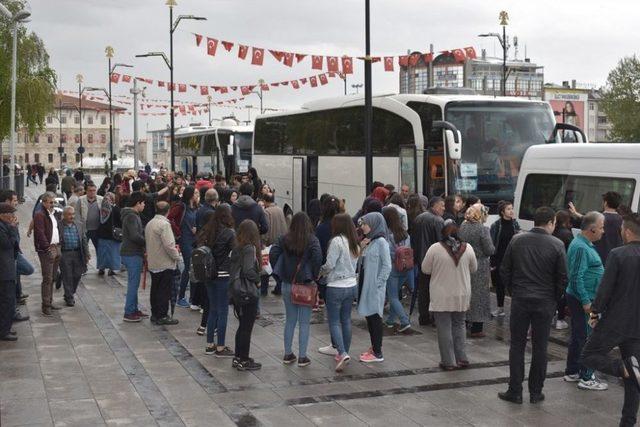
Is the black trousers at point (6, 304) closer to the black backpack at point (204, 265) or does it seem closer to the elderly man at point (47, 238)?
the elderly man at point (47, 238)

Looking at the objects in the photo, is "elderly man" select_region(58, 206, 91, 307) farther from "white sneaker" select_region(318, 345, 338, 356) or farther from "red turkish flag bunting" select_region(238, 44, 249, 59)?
"red turkish flag bunting" select_region(238, 44, 249, 59)

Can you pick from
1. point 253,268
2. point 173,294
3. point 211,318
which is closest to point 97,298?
point 173,294

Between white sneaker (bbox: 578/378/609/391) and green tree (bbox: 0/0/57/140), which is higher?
green tree (bbox: 0/0/57/140)

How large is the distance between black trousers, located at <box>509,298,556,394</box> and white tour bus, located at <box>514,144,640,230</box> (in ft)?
13.9

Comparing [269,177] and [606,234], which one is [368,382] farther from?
[269,177]

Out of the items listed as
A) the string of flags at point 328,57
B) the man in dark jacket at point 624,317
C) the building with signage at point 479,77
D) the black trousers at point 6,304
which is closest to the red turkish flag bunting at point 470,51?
the string of flags at point 328,57

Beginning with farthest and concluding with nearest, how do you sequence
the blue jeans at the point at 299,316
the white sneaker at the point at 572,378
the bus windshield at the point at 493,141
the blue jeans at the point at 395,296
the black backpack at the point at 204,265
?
the bus windshield at the point at 493,141 → the blue jeans at the point at 395,296 → the black backpack at the point at 204,265 → the blue jeans at the point at 299,316 → the white sneaker at the point at 572,378

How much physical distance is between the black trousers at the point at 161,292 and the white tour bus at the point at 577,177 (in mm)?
5924

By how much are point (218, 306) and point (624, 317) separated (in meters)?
4.55

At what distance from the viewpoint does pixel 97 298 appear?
1375cm

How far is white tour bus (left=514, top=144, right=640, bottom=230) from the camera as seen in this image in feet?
37.9

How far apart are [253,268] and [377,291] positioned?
1342 mm

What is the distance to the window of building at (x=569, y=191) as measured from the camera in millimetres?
11702

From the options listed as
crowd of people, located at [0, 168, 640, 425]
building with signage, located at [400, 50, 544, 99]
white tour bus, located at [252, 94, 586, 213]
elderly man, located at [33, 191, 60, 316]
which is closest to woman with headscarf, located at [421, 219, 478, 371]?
crowd of people, located at [0, 168, 640, 425]
